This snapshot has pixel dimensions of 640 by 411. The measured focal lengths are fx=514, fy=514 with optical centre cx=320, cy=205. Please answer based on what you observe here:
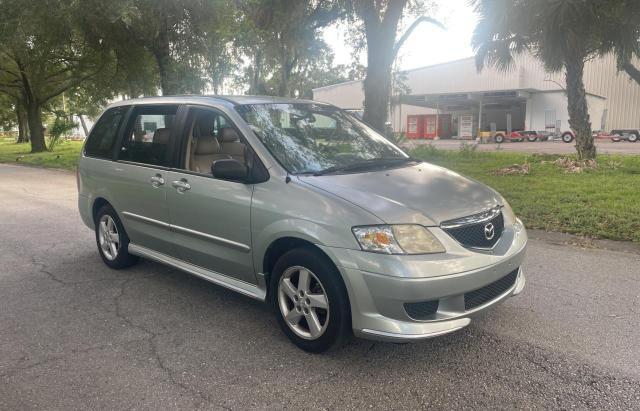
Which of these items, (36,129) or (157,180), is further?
(36,129)

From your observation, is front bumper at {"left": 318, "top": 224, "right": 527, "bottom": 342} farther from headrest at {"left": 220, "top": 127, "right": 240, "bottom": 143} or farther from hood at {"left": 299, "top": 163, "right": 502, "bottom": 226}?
headrest at {"left": 220, "top": 127, "right": 240, "bottom": 143}

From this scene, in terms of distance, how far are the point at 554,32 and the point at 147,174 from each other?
6.21 metres

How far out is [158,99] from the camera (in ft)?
16.5

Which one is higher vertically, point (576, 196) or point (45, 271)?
point (576, 196)

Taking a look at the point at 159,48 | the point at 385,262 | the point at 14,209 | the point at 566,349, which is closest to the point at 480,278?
the point at 385,262

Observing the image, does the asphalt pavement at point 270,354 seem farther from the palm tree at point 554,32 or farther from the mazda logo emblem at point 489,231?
the palm tree at point 554,32

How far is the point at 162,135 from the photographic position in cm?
474

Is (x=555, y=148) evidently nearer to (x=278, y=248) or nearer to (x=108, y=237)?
(x=108, y=237)

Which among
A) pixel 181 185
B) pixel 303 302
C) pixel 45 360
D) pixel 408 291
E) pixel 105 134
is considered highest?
pixel 105 134

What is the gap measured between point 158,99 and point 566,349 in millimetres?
4136

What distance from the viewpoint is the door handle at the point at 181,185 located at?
4.27m

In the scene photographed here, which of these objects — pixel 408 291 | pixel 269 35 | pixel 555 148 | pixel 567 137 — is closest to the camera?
pixel 408 291

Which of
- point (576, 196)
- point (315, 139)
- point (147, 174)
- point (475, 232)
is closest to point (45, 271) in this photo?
point (147, 174)

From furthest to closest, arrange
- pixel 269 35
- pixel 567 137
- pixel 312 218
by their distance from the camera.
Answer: pixel 567 137, pixel 269 35, pixel 312 218
